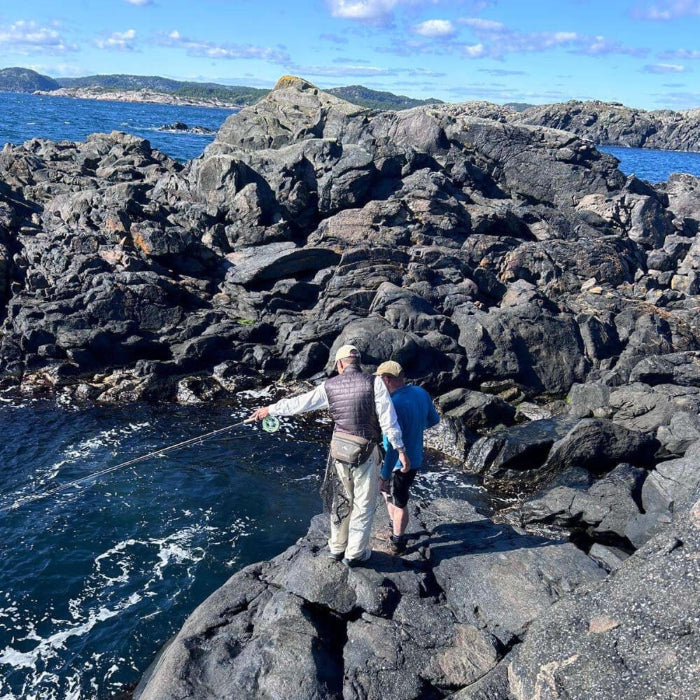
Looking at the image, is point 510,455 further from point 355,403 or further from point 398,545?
point 355,403

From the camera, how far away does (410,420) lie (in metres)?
10.7

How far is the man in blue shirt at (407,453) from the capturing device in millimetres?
10539

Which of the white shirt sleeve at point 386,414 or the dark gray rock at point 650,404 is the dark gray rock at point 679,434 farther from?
the white shirt sleeve at point 386,414

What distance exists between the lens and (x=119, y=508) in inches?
658

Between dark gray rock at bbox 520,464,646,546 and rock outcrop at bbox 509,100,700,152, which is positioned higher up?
rock outcrop at bbox 509,100,700,152

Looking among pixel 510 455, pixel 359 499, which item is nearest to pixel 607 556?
pixel 359 499

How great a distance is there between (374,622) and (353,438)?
8.39 feet

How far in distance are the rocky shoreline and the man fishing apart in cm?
62

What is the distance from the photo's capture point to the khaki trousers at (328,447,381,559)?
31.8 ft

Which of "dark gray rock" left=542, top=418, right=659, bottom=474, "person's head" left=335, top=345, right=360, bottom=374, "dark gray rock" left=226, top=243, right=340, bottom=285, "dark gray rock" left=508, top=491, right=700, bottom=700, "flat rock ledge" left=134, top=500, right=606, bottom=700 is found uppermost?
"person's head" left=335, top=345, right=360, bottom=374

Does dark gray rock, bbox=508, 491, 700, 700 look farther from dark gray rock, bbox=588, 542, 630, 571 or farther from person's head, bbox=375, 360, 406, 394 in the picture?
person's head, bbox=375, 360, 406, 394

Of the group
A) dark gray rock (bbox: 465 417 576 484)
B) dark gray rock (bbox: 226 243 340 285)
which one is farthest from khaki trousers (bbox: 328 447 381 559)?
dark gray rock (bbox: 226 243 340 285)

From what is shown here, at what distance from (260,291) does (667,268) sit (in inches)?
906

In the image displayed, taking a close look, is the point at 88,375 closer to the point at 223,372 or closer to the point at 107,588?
the point at 223,372
